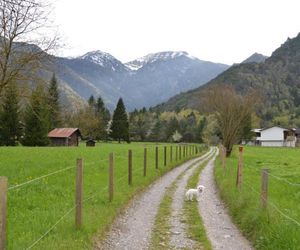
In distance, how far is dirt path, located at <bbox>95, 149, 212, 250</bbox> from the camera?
9.21 meters

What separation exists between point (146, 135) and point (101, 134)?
90.9 ft

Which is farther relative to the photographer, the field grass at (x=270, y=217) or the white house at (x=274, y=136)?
the white house at (x=274, y=136)

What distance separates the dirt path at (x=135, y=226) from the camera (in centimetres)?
921

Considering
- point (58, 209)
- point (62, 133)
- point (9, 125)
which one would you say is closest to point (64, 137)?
point (62, 133)

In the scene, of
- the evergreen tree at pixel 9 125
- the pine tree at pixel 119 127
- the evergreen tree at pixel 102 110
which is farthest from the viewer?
the evergreen tree at pixel 102 110

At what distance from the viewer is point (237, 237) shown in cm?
1008

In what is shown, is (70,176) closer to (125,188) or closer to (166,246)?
(125,188)

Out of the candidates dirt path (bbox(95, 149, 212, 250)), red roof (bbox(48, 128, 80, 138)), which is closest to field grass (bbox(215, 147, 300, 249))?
dirt path (bbox(95, 149, 212, 250))

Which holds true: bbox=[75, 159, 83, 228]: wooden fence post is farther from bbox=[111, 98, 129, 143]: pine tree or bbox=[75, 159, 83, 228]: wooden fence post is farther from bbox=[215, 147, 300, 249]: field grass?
bbox=[111, 98, 129, 143]: pine tree

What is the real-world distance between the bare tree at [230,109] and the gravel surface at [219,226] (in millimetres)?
33296

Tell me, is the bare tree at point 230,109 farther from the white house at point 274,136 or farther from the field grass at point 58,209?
the white house at point 274,136

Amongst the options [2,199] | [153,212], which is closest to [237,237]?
[153,212]

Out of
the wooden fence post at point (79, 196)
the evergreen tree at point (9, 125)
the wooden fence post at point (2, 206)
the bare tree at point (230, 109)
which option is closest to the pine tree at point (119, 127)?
the evergreen tree at point (9, 125)

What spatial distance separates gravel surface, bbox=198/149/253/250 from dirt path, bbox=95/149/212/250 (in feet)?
4.71
